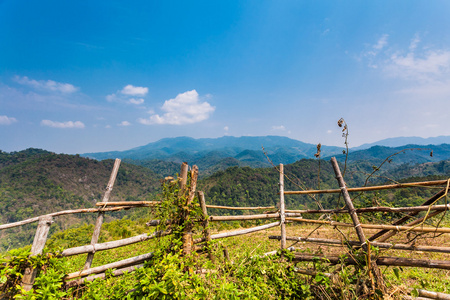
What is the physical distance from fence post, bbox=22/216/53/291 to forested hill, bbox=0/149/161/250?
274 ft

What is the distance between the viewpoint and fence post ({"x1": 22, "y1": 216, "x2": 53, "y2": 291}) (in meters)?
2.43

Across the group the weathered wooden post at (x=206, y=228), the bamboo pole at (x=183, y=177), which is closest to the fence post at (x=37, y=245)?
the bamboo pole at (x=183, y=177)

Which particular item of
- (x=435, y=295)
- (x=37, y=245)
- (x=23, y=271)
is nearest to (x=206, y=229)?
(x=37, y=245)

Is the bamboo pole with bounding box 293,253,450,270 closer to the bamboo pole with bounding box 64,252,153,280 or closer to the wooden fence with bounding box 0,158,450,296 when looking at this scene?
the wooden fence with bounding box 0,158,450,296

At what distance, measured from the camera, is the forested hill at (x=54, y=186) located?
74.6 meters

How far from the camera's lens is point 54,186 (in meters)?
90.3

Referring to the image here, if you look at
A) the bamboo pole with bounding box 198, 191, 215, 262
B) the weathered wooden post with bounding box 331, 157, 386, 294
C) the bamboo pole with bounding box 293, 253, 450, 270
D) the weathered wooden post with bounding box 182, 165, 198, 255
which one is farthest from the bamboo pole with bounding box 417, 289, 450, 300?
the weathered wooden post with bounding box 182, 165, 198, 255

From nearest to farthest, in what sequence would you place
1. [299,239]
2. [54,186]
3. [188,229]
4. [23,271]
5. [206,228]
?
[23,271] → [188,229] → [206,228] → [299,239] → [54,186]

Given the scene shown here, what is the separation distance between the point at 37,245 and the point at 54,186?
4479 inches

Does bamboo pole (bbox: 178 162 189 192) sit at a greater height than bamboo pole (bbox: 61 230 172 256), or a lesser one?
greater

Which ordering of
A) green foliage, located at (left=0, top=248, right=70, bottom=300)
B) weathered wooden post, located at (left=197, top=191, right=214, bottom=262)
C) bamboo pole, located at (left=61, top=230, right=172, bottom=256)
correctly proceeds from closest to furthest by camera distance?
green foliage, located at (left=0, top=248, right=70, bottom=300)
bamboo pole, located at (left=61, top=230, right=172, bottom=256)
weathered wooden post, located at (left=197, top=191, right=214, bottom=262)

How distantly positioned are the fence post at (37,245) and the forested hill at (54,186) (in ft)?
274

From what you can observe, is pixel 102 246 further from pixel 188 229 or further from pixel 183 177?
pixel 183 177

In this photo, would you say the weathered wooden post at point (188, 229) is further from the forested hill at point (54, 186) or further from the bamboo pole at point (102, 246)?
the forested hill at point (54, 186)
